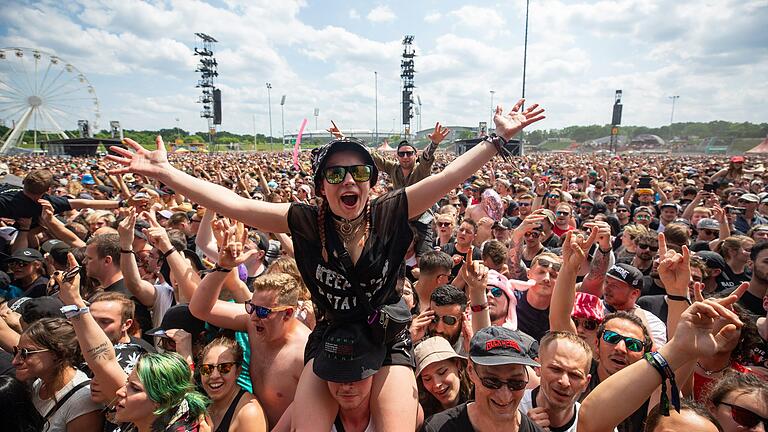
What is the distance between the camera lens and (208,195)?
6.70 ft

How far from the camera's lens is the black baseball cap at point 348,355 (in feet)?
6.38

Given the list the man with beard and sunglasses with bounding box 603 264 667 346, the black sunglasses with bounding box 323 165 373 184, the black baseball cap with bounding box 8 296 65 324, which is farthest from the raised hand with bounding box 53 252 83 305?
the man with beard and sunglasses with bounding box 603 264 667 346

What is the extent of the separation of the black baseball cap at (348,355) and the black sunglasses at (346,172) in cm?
76

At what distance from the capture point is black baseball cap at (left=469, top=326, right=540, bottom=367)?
2146mm

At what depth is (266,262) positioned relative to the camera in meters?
5.27

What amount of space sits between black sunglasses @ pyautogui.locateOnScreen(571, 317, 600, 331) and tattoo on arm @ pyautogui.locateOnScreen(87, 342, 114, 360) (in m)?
3.40

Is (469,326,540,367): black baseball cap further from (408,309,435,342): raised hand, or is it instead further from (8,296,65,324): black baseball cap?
(8,296,65,324): black baseball cap

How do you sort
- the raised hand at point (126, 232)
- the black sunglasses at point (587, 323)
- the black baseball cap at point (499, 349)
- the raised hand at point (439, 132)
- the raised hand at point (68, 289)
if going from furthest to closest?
the raised hand at point (126, 232) < the raised hand at point (439, 132) < the black sunglasses at point (587, 323) < the raised hand at point (68, 289) < the black baseball cap at point (499, 349)

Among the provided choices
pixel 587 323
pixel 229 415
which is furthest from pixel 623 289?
pixel 229 415

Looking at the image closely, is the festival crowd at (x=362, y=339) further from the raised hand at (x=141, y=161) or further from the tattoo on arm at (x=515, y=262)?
the tattoo on arm at (x=515, y=262)

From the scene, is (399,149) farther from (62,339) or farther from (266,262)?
(62,339)

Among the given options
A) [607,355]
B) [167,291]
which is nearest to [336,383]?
[607,355]

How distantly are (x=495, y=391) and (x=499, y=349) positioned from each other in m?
0.22

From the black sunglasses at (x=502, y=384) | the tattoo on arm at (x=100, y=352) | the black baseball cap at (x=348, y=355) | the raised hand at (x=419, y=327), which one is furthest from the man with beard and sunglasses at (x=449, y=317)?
the tattoo on arm at (x=100, y=352)
